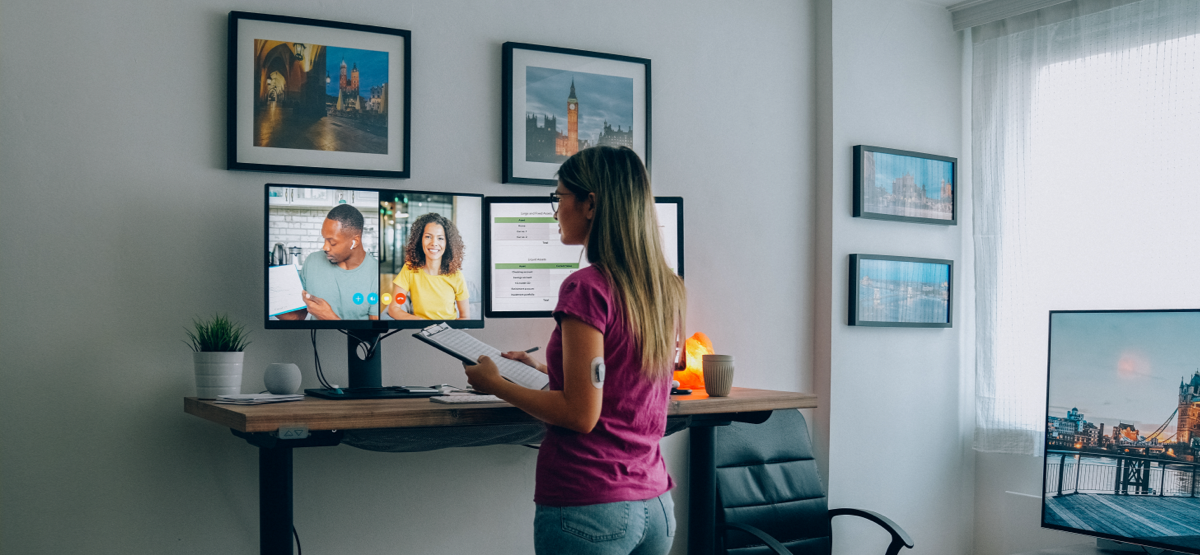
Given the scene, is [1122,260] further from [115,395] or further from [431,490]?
[115,395]

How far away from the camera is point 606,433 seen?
1.52 meters

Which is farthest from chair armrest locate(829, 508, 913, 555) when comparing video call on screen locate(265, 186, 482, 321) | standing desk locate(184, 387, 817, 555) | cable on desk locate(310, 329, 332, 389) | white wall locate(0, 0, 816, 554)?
cable on desk locate(310, 329, 332, 389)

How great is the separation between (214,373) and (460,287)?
2.21ft

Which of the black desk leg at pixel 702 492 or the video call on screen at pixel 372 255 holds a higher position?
the video call on screen at pixel 372 255

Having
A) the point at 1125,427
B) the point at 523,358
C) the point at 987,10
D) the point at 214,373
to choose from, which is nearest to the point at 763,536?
the point at 523,358

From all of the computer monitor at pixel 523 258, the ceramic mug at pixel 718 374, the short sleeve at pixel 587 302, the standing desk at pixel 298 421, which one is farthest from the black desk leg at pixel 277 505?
the ceramic mug at pixel 718 374

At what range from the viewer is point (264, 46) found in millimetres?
2494

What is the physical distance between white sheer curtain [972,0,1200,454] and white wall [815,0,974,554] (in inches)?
5.4

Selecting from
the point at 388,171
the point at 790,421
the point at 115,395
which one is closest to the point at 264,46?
the point at 388,171

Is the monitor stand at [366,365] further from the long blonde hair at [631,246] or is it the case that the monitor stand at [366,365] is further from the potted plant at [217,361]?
the long blonde hair at [631,246]

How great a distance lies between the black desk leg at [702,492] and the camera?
2.73 meters

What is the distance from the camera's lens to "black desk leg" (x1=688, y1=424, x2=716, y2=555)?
108 inches

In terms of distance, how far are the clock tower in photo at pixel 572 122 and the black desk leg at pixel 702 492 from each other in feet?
3.32

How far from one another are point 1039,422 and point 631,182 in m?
2.54
